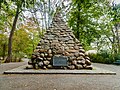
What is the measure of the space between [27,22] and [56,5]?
5178 mm

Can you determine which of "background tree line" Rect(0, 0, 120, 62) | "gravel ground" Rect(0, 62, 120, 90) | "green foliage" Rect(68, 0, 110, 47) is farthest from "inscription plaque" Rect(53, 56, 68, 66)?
"green foliage" Rect(68, 0, 110, 47)

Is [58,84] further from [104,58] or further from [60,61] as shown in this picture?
[104,58]

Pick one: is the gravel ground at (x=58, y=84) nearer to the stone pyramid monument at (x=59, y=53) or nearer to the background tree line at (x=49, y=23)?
the stone pyramid monument at (x=59, y=53)

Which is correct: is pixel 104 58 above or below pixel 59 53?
below

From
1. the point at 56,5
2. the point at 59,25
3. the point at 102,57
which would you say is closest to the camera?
the point at 59,25

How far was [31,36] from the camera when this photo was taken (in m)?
26.4

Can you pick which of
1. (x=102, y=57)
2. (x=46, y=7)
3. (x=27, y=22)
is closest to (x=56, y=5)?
(x=46, y=7)

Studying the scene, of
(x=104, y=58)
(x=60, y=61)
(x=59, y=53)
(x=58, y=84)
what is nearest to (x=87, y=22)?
(x=104, y=58)

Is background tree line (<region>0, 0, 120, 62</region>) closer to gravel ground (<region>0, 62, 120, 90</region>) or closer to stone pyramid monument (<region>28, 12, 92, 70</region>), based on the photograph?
Answer: stone pyramid monument (<region>28, 12, 92, 70</region>)

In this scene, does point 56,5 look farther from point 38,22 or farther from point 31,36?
point 31,36

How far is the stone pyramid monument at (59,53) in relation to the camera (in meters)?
10.1

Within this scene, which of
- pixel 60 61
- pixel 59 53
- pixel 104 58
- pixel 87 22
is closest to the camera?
pixel 60 61

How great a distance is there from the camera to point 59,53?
10344mm

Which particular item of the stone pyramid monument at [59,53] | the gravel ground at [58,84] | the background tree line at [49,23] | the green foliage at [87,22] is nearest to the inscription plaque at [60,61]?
the stone pyramid monument at [59,53]
